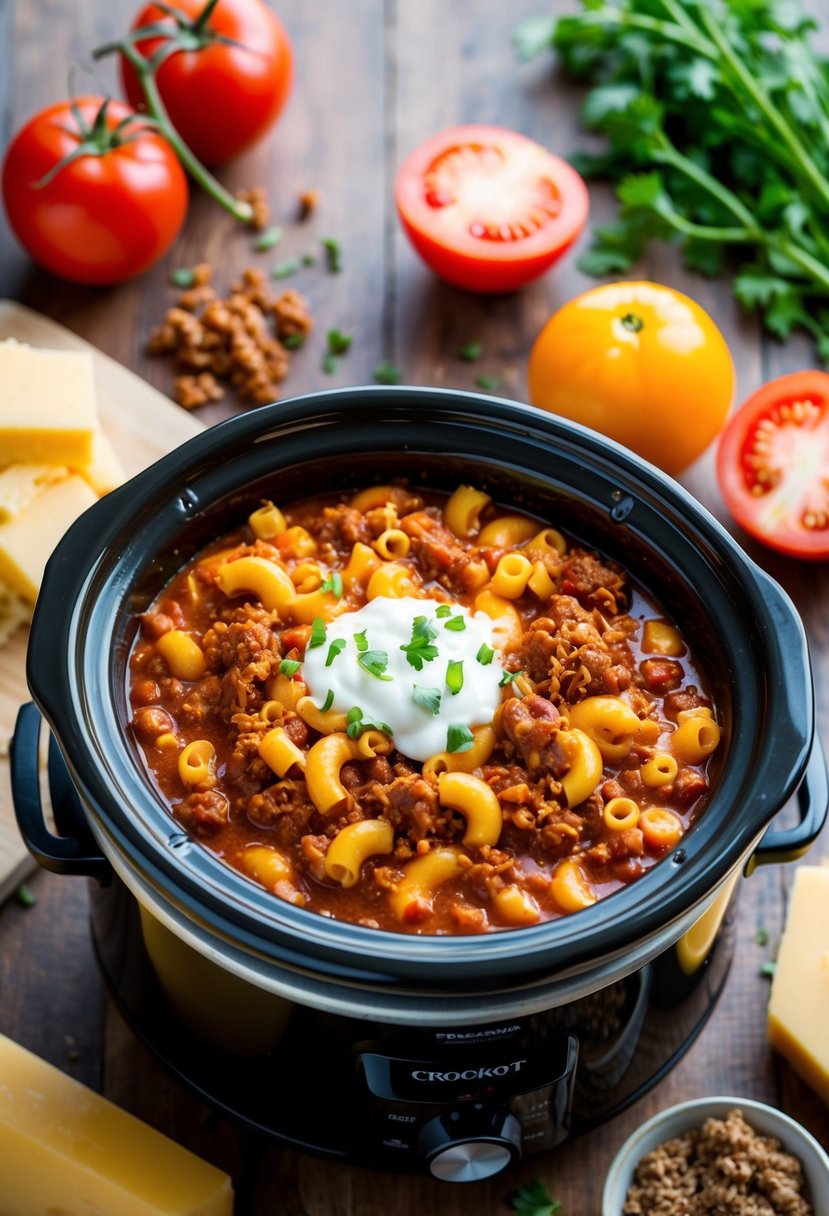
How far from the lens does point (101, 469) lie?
3320 mm

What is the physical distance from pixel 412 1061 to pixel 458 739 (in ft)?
1.64

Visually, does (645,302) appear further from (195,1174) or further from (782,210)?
(195,1174)

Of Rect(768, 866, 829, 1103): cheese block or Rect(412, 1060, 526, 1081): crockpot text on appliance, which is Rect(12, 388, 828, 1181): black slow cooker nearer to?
Rect(412, 1060, 526, 1081): crockpot text on appliance

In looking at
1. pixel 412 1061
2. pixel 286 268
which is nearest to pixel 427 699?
→ pixel 412 1061

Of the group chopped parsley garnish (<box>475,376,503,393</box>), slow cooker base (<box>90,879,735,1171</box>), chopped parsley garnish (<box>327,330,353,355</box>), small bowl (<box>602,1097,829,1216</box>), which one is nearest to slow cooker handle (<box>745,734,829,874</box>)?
slow cooker base (<box>90,879,735,1171</box>)

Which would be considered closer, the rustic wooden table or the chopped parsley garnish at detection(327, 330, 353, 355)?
the rustic wooden table

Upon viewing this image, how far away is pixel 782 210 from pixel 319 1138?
253 centimetres

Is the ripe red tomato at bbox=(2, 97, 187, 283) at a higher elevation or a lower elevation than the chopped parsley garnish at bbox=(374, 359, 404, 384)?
higher

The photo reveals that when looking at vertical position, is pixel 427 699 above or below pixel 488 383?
above

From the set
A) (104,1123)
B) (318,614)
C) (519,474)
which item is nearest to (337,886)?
(318,614)

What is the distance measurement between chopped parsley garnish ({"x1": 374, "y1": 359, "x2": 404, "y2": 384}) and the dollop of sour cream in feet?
3.91

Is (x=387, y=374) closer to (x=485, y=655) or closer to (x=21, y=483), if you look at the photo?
(x=21, y=483)

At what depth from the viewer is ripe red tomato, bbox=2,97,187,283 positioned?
353cm

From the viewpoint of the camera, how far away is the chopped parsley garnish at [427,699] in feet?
7.90
